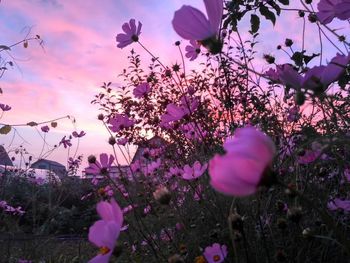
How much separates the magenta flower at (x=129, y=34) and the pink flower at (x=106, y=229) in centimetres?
115

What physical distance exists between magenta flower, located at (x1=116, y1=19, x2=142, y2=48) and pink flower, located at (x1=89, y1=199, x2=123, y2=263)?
1155 millimetres

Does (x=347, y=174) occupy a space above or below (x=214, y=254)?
above

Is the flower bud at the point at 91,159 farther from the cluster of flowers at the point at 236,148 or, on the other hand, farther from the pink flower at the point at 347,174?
the pink flower at the point at 347,174

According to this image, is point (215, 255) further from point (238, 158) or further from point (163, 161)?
point (163, 161)

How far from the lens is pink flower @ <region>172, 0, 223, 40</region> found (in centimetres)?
94

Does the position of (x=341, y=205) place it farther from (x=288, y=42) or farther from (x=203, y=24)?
(x=288, y=42)

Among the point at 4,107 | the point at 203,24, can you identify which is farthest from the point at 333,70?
the point at 4,107

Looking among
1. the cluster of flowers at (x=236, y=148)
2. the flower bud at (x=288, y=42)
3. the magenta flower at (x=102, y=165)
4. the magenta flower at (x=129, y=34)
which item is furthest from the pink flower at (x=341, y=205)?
the flower bud at (x=288, y=42)

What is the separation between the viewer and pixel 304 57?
73.7 inches

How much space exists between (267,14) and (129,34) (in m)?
0.59

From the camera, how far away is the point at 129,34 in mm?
1972

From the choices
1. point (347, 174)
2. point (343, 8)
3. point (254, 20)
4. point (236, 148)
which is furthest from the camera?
point (254, 20)

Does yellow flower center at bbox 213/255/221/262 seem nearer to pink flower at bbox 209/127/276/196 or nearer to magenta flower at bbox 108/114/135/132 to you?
pink flower at bbox 209/127/276/196

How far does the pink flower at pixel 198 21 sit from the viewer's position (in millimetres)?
938
